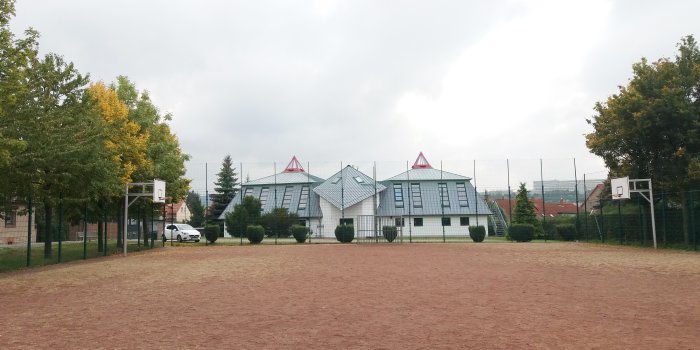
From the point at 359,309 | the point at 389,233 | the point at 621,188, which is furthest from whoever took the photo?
the point at 389,233

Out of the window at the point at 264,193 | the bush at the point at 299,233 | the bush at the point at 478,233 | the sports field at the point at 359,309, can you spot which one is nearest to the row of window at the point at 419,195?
the bush at the point at 478,233

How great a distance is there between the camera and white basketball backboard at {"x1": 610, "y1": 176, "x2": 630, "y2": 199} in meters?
21.4

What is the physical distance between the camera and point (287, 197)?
139 ft

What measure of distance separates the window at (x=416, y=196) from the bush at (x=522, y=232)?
43.7 ft

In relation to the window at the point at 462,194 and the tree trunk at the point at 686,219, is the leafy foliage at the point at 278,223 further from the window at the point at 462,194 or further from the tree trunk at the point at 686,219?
the tree trunk at the point at 686,219

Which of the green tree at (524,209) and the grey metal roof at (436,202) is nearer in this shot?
the green tree at (524,209)

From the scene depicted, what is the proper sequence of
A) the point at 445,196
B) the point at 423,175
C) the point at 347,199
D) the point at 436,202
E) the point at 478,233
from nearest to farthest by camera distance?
the point at 478,233, the point at 445,196, the point at 436,202, the point at 347,199, the point at 423,175

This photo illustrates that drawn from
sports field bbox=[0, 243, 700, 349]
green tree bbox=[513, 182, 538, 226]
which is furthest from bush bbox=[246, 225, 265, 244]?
green tree bbox=[513, 182, 538, 226]

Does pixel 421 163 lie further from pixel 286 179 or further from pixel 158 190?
pixel 158 190

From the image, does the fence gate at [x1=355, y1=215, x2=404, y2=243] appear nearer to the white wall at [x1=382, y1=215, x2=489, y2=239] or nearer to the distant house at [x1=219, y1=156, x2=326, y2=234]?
the white wall at [x1=382, y1=215, x2=489, y2=239]

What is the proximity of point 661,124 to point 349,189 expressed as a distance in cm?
2786

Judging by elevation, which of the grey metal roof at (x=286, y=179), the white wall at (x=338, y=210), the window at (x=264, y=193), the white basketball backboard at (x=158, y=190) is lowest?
the white wall at (x=338, y=210)

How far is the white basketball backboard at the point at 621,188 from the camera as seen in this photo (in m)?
21.4

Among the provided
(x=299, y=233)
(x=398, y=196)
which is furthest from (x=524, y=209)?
(x=299, y=233)
